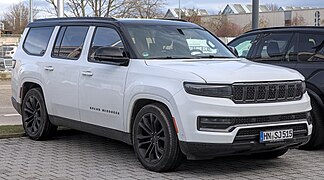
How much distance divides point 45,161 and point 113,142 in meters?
1.65

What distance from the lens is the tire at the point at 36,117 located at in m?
8.87

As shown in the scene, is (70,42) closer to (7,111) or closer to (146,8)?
(7,111)

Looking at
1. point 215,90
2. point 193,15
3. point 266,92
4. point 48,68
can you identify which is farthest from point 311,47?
point 193,15

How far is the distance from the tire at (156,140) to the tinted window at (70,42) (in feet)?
5.89

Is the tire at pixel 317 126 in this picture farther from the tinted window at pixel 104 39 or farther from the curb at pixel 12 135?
the curb at pixel 12 135

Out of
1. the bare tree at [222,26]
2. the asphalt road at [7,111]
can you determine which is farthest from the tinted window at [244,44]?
the bare tree at [222,26]

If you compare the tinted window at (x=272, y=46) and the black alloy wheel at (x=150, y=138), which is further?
the tinted window at (x=272, y=46)

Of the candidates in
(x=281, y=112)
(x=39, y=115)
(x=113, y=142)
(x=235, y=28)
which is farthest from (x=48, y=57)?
(x=235, y=28)

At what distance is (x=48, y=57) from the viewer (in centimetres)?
875

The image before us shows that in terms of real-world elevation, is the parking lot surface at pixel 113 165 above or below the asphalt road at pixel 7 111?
above

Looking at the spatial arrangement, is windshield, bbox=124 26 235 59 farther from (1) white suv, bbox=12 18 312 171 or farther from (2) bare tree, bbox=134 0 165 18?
(2) bare tree, bbox=134 0 165 18

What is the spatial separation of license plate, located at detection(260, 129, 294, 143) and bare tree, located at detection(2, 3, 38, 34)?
66153 mm

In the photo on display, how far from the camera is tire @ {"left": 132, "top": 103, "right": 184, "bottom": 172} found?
21.4ft

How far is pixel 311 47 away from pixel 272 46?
28.6 inches
